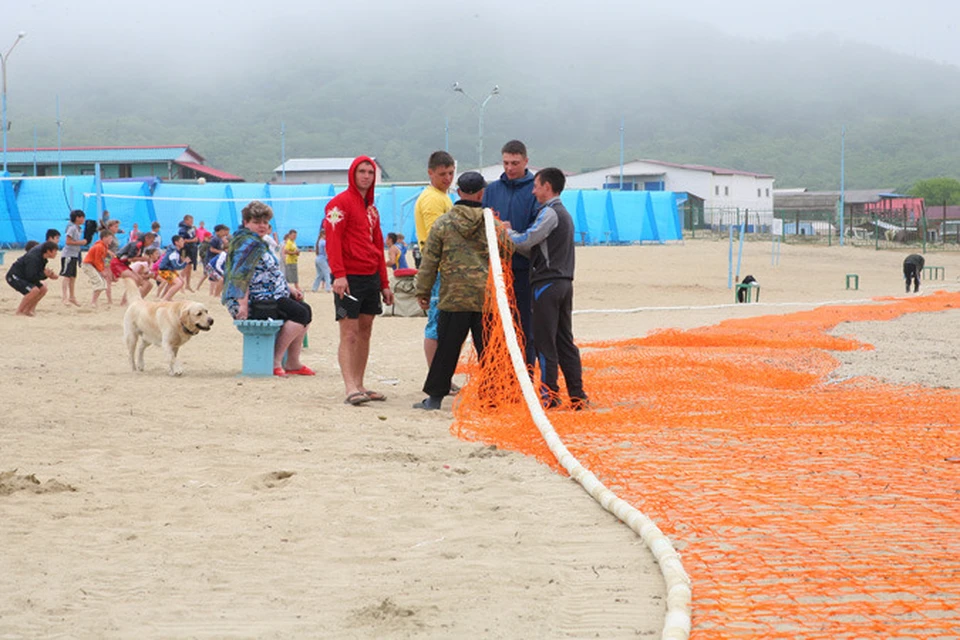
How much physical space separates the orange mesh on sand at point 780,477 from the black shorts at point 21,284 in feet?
32.4

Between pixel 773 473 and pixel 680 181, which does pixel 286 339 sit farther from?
pixel 680 181

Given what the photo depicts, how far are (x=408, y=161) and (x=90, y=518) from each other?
177 meters

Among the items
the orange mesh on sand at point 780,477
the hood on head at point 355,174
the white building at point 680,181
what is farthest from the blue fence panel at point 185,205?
the white building at point 680,181

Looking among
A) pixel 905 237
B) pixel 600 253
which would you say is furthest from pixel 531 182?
pixel 905 237

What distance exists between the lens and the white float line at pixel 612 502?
11.1ft

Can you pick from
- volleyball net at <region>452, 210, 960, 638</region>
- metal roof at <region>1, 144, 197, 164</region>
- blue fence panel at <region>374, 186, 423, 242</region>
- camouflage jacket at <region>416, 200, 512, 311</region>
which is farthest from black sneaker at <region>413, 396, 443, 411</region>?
metal roof at <region>1, 144, 197, 164</region>

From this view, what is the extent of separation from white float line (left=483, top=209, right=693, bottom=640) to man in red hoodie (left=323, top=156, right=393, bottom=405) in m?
1.03

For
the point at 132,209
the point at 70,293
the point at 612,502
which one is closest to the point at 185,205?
the point at 132,209

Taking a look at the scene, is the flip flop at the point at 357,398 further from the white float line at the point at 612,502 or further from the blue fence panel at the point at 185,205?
the blue fence panel at the point at 185,205

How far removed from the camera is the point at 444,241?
7668 mm

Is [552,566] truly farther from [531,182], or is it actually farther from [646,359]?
[646,359]

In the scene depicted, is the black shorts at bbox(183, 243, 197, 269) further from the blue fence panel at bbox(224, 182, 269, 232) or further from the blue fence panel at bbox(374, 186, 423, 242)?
the blue fence panel at bbox(224, 182, 269, 232)

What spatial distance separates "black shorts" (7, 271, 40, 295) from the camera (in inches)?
642

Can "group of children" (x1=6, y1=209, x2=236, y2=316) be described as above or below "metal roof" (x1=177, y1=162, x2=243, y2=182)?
below
